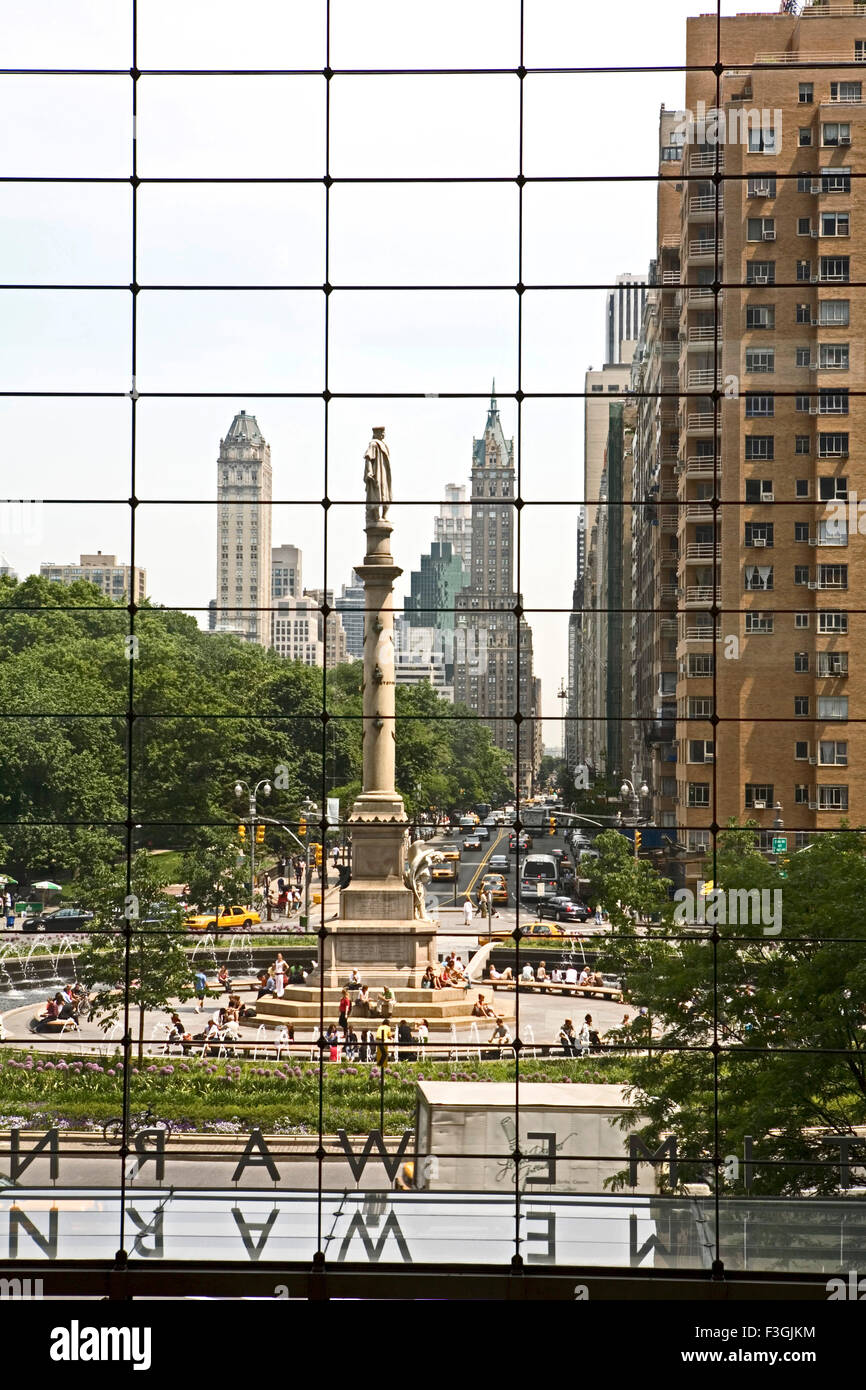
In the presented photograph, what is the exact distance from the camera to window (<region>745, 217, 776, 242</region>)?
18.6 meters

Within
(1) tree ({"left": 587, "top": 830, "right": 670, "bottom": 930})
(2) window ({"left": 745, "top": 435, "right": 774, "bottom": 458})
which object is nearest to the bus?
(1) tree ({"left": 587, "top": 830, "right": 670, "bottom": 930})

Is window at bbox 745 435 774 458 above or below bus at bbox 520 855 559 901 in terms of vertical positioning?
above

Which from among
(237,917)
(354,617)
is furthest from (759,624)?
(237,917)

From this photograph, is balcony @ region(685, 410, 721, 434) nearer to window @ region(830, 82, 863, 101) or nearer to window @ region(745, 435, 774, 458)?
window @ region(745, 435, 774, 458)

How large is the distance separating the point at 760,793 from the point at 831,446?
4.50m

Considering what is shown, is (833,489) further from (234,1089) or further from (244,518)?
(234,1089)

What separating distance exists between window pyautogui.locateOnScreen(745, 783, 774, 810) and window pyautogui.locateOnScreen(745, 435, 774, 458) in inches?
166

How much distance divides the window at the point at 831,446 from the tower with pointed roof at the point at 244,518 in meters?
6.81

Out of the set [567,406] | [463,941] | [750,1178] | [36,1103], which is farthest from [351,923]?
[750,1178]

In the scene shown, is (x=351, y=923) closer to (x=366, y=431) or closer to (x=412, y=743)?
(x=412, y=743)

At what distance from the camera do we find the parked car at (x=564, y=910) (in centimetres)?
1520
